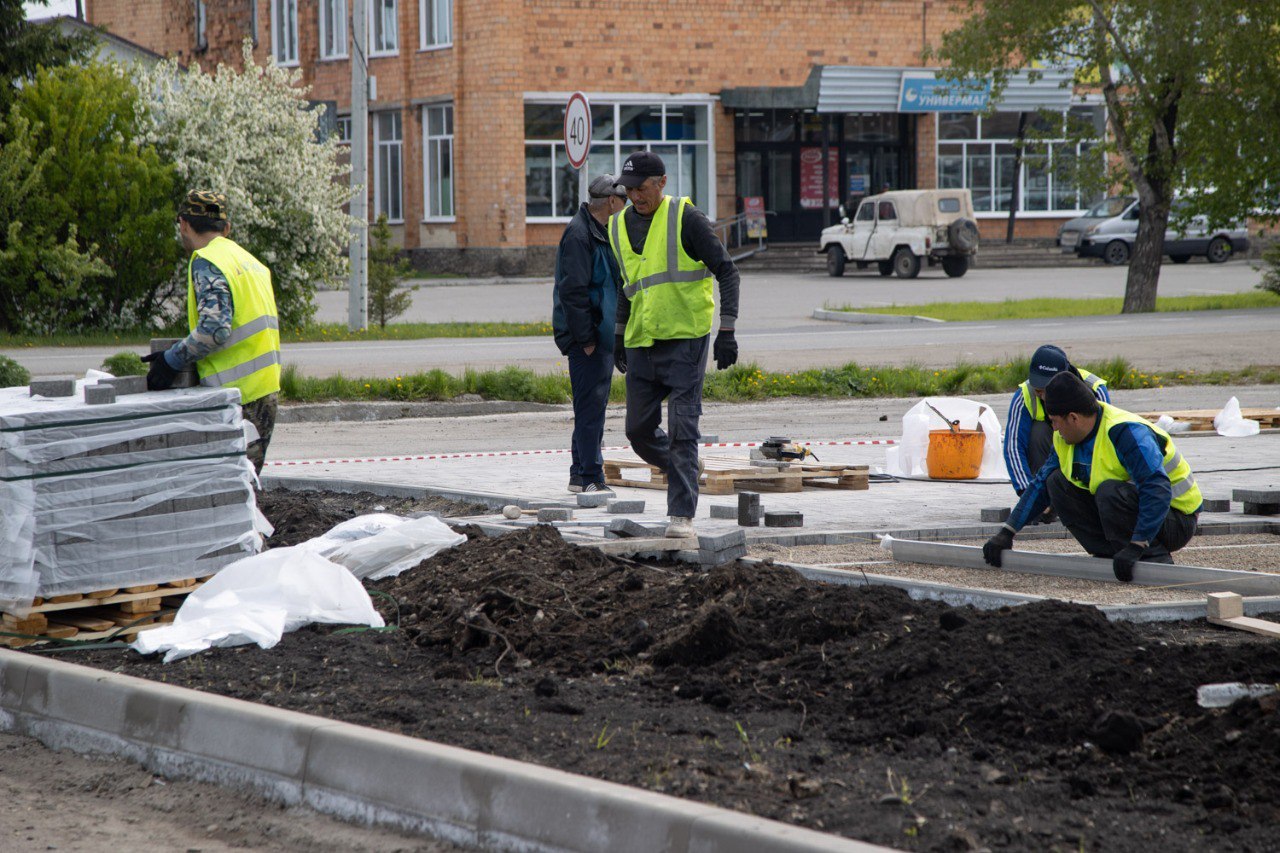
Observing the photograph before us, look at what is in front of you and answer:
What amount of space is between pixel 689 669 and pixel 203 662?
1808 mm

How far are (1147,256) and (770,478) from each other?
20393mm

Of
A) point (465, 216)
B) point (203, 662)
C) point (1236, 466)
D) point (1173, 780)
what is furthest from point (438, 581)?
point (465, 216)

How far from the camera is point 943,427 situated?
1134cm

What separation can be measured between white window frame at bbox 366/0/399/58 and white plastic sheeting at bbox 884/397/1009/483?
36899mm

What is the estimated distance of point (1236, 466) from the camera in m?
11.7

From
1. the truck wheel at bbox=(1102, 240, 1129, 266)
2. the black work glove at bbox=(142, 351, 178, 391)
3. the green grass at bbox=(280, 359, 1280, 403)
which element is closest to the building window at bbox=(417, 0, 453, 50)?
the truck wheel at bbox=(1102, 240, 1129, 266)

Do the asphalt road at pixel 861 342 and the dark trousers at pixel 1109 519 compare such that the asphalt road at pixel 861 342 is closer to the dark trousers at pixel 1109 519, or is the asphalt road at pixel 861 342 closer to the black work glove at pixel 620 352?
the black work glove at pixel 620 352

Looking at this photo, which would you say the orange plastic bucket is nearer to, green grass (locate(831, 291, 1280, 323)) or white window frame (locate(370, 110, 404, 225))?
green grass (locate(831, 291, 1280, 323))

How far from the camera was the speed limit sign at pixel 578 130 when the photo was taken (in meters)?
16.8

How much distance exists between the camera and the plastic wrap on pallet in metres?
6.32

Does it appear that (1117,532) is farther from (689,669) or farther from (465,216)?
(465,216)

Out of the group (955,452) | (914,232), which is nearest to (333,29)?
(914,232)

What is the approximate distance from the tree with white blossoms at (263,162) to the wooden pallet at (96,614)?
19284 millimetres

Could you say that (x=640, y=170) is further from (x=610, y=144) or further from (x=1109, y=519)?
(x=610, y=144)
